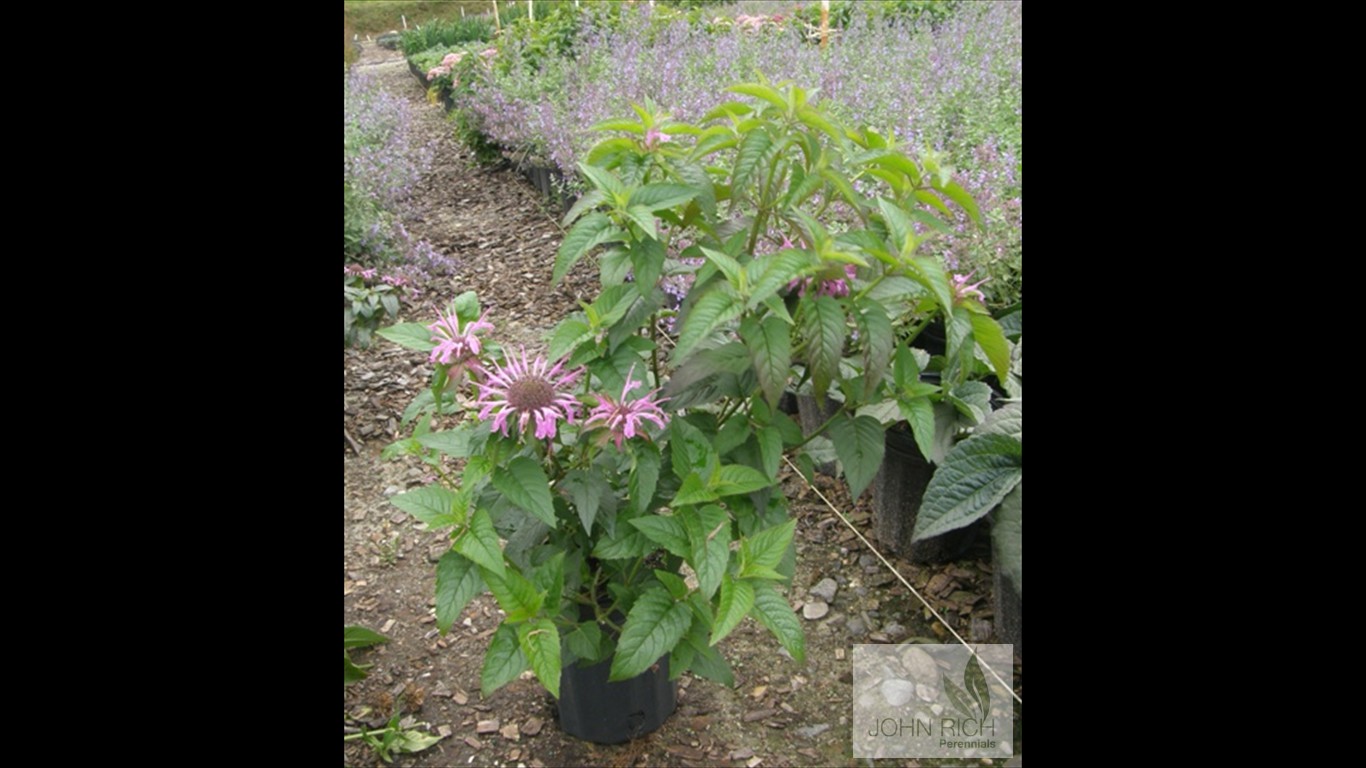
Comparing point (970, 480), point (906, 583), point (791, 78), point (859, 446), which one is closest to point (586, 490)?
point (859, 446)

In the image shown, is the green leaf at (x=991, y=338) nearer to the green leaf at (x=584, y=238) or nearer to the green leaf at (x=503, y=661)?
the green leaf at (x=584, y=238)

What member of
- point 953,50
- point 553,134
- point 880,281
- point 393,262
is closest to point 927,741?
point 880,281

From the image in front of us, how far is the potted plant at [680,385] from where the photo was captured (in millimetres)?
1327

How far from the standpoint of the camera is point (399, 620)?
2.32 metres

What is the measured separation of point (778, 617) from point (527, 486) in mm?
415

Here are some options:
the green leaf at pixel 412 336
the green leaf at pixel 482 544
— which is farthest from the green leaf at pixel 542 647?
the green leaf at pixel 412 336

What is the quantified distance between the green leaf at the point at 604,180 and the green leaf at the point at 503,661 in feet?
2.20

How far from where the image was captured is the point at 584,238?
4.40 feet

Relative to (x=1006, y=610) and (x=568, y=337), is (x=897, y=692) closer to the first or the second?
(x=1006, y=610)

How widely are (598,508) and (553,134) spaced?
12.4 feet

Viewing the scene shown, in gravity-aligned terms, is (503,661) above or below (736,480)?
below

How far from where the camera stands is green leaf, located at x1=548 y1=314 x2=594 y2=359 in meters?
1.36

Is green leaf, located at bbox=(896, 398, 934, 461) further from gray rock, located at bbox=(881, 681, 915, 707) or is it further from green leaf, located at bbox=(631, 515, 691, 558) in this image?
gray rock, located at bbox=(881, 681, 915, 707)

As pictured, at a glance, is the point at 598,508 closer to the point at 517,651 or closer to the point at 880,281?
the point at 517,651
